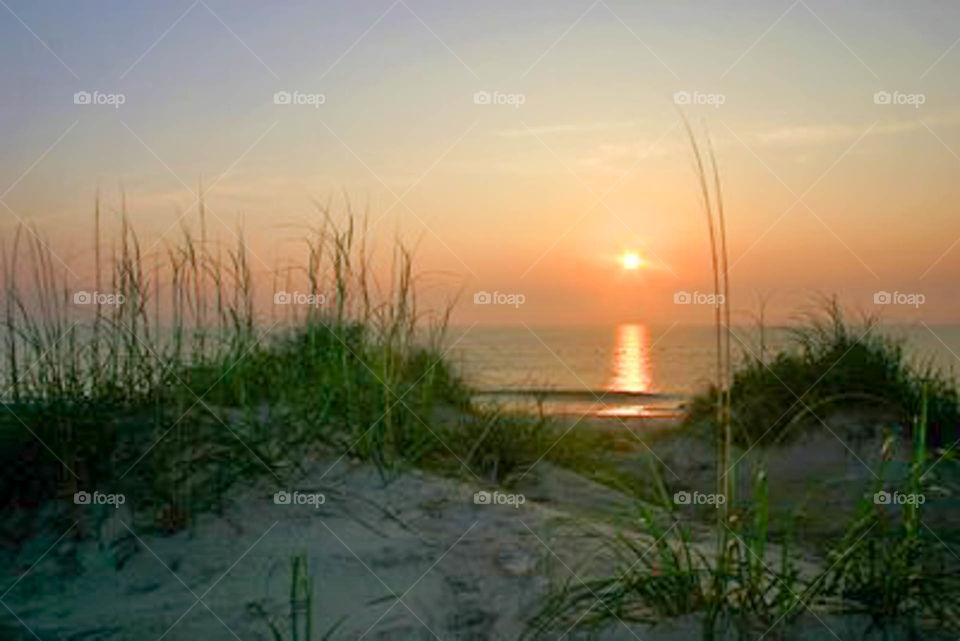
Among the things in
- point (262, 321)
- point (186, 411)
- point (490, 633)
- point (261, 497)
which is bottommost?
point (490, 633)

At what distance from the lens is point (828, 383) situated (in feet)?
26.5

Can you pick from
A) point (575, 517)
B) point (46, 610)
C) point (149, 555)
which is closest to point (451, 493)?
point (575, 517)

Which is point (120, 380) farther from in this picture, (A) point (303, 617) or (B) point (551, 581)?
(B) point (551, 581)

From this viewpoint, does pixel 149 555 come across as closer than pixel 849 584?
No

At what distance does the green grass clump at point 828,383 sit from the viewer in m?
7.79

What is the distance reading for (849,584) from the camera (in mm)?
4203

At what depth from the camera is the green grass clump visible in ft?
25.5

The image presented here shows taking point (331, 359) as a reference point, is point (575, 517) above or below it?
below

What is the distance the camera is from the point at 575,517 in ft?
16.8

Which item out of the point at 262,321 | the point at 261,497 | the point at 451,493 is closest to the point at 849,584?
the point at 451,493

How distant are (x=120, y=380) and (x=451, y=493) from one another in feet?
5.88

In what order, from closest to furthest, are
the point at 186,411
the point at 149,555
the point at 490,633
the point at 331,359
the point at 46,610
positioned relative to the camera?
the point at 490,633, the point at 46,610, the point at 149,555, the point at 186,411, the point at 331,359

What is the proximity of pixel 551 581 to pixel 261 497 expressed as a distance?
4.79ft

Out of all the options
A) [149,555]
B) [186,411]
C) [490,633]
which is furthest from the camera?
[186,411]
